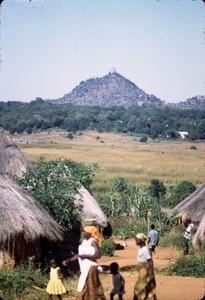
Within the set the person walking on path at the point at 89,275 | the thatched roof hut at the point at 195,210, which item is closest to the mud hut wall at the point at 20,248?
the person walking on path at the point at 89,275

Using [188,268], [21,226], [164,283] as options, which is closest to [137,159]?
[188,268]

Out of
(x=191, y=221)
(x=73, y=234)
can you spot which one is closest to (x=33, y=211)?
(x=73, y=234)

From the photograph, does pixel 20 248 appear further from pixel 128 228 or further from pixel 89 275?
pixel 128 228

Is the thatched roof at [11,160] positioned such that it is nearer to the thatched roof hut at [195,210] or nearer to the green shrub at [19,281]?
the thatched roof hut at [195,210]

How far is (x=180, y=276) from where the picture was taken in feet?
32.7

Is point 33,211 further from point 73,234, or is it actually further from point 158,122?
point 158,122

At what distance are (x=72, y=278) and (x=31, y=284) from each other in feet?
4.90

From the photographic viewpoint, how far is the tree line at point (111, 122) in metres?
68.6

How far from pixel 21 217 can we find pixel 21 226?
20cm

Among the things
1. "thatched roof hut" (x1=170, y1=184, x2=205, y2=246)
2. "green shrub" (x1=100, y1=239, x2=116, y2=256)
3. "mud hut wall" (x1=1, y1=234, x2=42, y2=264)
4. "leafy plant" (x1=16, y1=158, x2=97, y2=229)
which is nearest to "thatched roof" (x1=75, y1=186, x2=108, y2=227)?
"green shrub" (x1=100, y1=239, x2=116, y2=256)

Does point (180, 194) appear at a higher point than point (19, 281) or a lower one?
lower

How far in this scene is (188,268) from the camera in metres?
10.1

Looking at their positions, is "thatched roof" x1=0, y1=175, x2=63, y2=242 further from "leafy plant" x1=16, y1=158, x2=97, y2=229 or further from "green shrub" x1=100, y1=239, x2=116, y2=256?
"green shrub" x1=100, y1=239, x2=116, y2=256

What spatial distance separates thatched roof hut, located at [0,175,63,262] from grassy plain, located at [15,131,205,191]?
19.8 m
